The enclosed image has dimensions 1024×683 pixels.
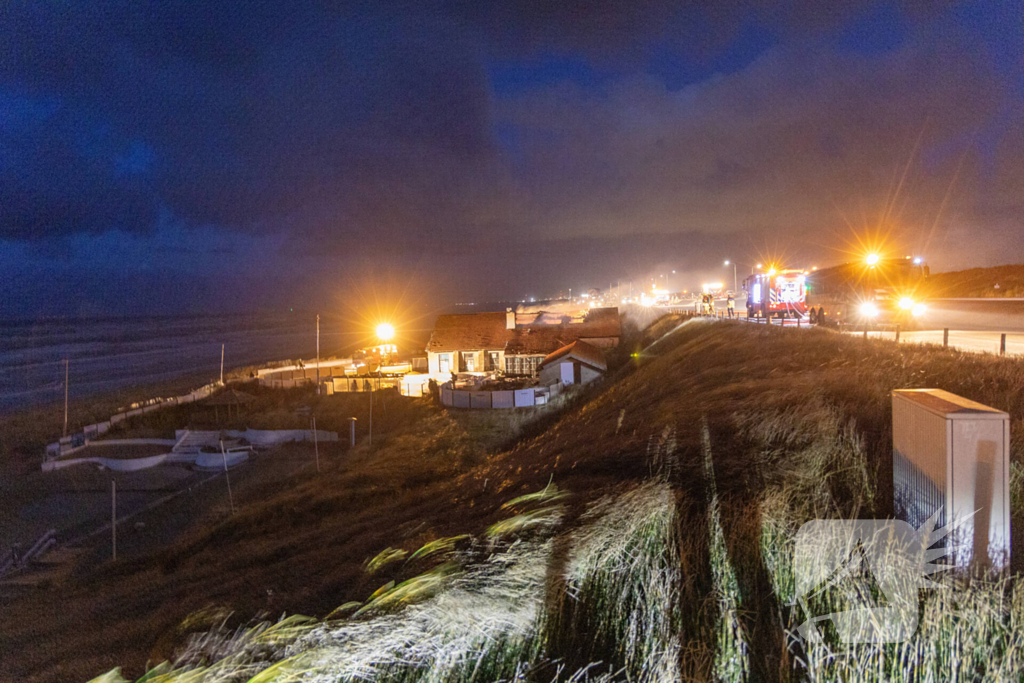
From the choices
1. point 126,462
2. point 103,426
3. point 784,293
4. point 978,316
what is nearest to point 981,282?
A: point 978,316

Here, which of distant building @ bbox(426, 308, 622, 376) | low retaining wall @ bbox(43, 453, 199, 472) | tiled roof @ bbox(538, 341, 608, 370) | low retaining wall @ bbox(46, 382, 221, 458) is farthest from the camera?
distant building @ bbox(426, 308, 622, 376)

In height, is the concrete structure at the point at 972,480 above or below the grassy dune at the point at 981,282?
below

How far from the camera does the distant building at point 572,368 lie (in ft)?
87.2

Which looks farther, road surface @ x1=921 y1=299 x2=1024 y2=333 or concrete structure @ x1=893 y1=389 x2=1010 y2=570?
road surface @ x1=921 y1=299 x2=1024 y2=333

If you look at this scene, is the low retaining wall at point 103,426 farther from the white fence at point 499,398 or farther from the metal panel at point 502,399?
the metal panel at point 502,399

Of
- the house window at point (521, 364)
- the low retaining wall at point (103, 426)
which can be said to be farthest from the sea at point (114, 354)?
the house window at point (521, 364)

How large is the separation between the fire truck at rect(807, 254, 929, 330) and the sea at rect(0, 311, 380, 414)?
4594cm

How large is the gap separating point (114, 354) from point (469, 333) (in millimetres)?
Result: 55935

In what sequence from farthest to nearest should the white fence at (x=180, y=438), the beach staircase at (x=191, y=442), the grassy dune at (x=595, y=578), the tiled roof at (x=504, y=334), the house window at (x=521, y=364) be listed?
the tiled roof at (x=504, y=334)
the house window at (x=521, y=364)
the beach staircase at (x=191, y=442)
the white fence at (x=180, y=438)
the grassy dune at (x=595, y=578)

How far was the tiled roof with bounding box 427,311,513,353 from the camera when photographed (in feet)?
114

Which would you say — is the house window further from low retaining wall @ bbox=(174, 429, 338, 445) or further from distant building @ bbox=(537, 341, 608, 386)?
low retaining wall @ bbox=(174, 429, 338, 445)

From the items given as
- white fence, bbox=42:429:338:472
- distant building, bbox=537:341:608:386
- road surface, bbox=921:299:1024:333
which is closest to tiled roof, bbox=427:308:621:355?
distant building, bbox=537:341:608:386

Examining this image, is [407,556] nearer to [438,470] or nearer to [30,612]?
[438,470]

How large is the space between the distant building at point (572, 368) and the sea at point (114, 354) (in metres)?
32.9
